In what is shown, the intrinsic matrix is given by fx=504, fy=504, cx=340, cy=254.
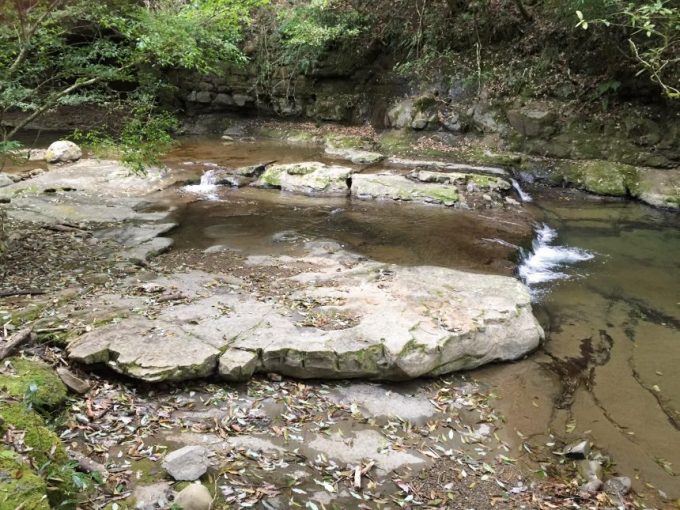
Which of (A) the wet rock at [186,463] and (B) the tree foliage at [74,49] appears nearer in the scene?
(A) the wet rock at [186,463]

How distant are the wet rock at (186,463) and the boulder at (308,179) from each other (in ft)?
29.7

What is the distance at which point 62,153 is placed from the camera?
1398 cm

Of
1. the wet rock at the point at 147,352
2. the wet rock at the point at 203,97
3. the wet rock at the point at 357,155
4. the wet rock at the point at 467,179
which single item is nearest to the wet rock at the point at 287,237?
the wet rock at the point at 147,352

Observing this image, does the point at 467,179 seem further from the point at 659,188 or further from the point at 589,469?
the point at 589,469

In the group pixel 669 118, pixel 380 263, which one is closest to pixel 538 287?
pixel 380 263

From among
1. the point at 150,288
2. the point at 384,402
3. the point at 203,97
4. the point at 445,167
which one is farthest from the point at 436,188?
the point at 203,97

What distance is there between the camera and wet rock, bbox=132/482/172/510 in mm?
3268

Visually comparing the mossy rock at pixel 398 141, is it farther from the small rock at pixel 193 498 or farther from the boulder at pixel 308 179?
the small rock at pixel 193 498

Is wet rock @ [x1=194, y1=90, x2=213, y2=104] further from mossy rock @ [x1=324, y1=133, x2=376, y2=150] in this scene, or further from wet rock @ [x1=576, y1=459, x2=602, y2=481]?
wet rock @ [x1=576, y1=459, x2=602, y2=481]

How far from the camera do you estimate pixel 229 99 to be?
20203 millimetres

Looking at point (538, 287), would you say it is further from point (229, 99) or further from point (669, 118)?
point (229, 99)

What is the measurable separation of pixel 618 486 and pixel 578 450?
386mm

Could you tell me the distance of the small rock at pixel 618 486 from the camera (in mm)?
3986

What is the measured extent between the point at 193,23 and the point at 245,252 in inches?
142
